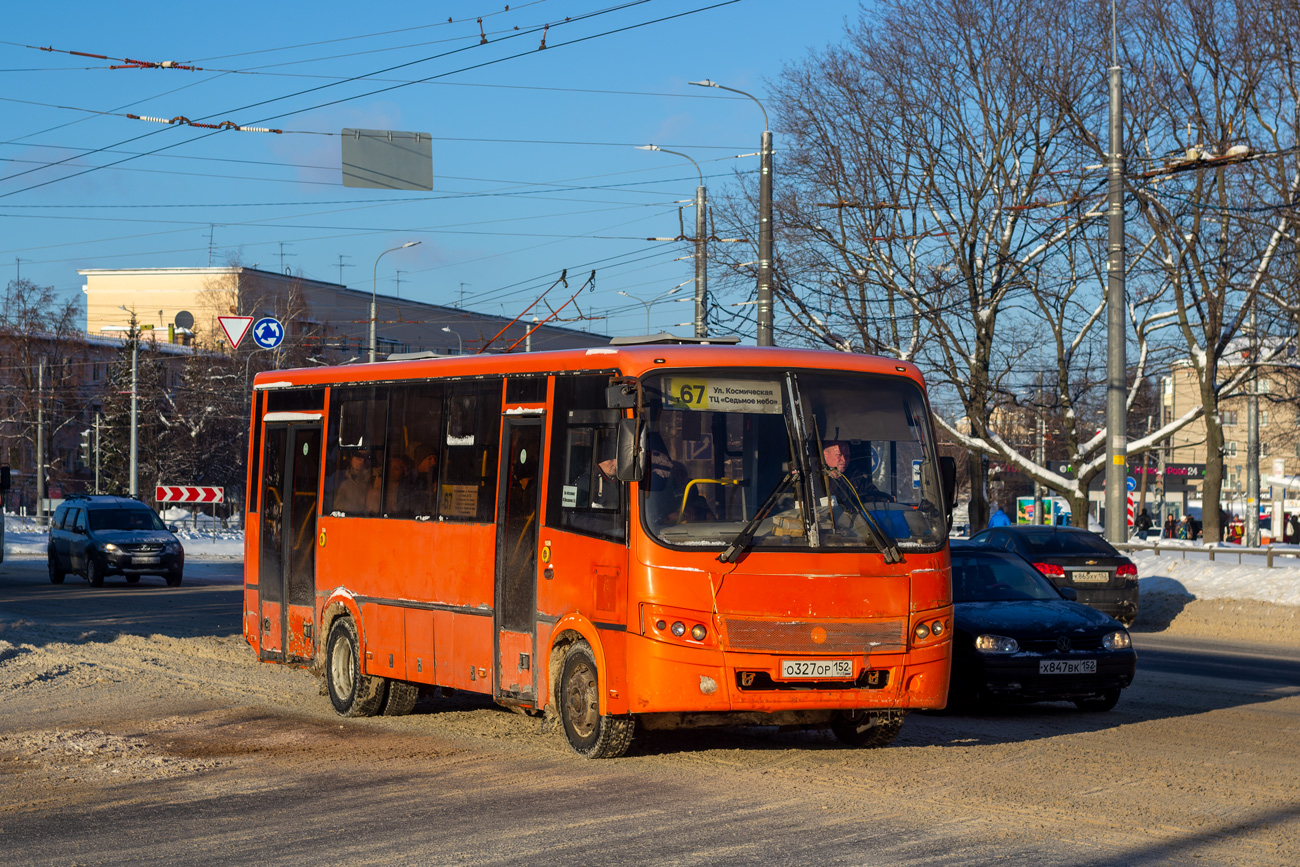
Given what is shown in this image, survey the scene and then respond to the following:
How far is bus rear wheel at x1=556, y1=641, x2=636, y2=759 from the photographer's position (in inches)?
384

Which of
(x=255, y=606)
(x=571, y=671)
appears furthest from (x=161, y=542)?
(x=571, y=671)

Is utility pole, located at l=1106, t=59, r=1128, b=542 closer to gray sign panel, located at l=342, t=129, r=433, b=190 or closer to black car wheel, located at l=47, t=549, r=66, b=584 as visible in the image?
gray sign panel, located at l=342, t=129, r=433, b=190

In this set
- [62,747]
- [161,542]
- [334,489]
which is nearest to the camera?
[62,747]

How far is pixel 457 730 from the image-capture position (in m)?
11.6

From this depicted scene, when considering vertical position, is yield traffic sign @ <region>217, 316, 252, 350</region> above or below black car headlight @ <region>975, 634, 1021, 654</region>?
above

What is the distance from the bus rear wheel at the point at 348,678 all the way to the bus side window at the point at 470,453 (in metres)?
1.72

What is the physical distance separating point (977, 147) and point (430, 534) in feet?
93.8

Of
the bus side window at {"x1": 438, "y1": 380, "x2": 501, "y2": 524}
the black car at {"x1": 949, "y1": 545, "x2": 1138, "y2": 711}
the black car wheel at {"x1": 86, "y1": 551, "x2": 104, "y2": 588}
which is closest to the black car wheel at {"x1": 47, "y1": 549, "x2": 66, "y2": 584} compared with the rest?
the black car wheel at {"x1": 86, "y1": 551, "x2": 104, "y2": 588}

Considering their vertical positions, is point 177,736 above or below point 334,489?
below

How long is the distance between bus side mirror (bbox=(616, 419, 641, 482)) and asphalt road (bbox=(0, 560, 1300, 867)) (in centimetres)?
183

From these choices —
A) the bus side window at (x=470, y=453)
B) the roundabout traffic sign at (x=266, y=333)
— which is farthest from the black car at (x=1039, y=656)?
the roundabout traffic sign at (x=266, y=333)

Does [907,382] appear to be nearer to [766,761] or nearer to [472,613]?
[766,761]

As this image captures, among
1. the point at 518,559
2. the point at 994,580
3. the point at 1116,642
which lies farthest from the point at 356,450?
the point at 1116,642

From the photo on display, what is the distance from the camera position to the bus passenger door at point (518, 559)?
10523 mm
